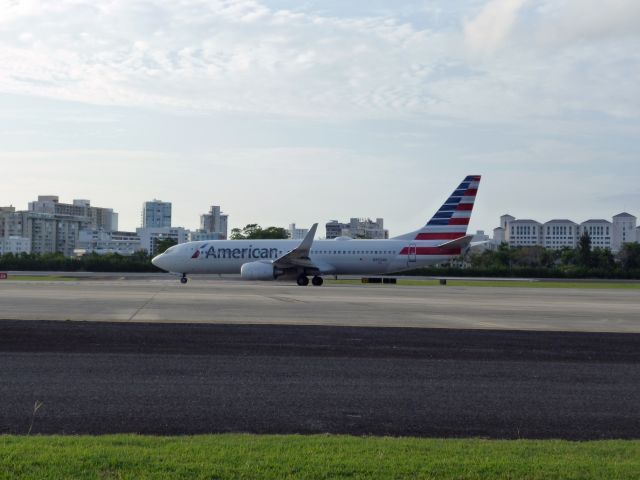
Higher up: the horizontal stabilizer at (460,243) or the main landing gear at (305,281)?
the horizontal stabilizer at (460,243)

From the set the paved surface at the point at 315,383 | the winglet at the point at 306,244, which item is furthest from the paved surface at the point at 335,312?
the winglet at the point at 306,244

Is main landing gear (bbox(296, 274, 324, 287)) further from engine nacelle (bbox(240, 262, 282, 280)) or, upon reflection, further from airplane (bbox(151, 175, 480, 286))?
engine nacelle (bbox(240, 262, 282, 280))

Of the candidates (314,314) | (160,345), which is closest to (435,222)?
(314,314)

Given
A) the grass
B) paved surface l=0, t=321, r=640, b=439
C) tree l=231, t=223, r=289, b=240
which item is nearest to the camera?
the grass

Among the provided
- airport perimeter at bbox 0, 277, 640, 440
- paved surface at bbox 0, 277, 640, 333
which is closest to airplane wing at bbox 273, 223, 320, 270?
paved surface at bbox 0, 277, 640, 333

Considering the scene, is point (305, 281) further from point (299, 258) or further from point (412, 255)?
point (412, 255)

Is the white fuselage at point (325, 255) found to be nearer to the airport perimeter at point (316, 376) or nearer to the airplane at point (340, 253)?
the airplane at point (340, 253)

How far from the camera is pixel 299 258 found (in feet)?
166

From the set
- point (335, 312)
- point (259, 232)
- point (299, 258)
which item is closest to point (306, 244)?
point (299, 258)

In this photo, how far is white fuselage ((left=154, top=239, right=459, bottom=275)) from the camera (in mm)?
51500

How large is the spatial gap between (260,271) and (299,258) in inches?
121

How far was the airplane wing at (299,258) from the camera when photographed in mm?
48969

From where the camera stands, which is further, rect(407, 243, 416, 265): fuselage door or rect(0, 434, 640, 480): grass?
rect(407, 243, 416, 265): fuselage door

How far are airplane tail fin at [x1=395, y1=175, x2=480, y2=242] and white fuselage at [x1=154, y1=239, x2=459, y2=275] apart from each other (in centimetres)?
84
